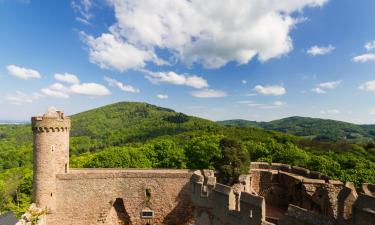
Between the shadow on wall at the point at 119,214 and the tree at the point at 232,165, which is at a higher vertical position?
the tree at the point at 232,165

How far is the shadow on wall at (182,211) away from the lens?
22.5m

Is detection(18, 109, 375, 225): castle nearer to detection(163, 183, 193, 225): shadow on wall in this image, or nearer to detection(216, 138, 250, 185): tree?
detection(163, 183, 193, 225): shadow on wall

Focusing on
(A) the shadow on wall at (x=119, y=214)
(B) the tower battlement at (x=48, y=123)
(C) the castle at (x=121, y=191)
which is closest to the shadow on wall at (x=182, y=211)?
(C) the castle at (x=121, y=191)

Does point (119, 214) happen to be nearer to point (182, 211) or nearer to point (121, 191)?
point (121, 191)

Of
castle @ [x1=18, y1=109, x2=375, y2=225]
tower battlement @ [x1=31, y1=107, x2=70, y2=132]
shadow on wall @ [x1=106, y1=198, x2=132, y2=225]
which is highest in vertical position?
tower battlement @ [x1=31, y1=107, x2=70, y2=132]

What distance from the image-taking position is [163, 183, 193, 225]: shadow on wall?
885 inches

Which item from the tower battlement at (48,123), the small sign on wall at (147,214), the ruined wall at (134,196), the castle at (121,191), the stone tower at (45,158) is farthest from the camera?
the small sign on wall at (147,214)

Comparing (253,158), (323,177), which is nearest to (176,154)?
(253,158)

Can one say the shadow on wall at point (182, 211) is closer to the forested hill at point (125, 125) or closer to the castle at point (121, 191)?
the castle at point (121, 191)

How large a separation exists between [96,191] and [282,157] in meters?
26.5

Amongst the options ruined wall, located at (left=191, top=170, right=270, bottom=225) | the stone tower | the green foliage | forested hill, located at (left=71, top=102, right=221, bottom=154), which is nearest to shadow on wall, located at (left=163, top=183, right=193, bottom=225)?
ruined wall, located at (left=191, top=170, right=270, bottom=225)

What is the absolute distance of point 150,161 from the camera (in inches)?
1609

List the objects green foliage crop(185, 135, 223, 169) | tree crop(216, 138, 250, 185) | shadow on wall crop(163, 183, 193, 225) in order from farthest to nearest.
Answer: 1. green foliage crop(185, 135, 223, 169)
2. tree crop(216, 138, 250, 185)
3. shadow on wall crop(163, 183, 193, 225)

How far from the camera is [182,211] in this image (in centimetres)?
2256
